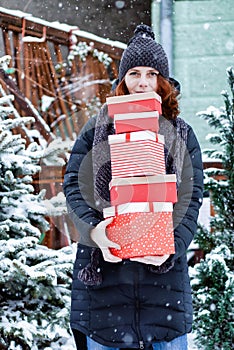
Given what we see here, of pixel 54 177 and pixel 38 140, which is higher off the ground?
pixel 38 140

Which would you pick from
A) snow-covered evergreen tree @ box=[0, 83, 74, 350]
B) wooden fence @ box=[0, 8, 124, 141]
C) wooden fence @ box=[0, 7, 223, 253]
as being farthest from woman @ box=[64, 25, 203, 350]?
wooden fence @ box=[0, 8, 124, 141]

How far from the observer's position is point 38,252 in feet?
10.7

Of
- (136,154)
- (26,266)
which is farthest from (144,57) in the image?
(26,266)

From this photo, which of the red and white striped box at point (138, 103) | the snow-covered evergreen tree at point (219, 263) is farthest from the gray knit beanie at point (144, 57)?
the snow-covered evergreen tree at point (219, 263)

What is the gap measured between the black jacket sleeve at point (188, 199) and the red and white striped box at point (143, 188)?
5.7 inches

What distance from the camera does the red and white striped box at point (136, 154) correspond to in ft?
6.37

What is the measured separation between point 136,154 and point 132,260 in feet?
1.14

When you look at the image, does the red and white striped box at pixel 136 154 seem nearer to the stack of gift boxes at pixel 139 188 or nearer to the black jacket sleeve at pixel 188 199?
the stack of gift boxes at pixel 139 188

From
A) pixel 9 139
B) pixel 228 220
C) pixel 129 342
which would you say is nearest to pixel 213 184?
pixel 228 220

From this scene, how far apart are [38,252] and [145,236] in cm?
144

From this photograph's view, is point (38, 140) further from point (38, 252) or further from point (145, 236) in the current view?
point (145, 236)

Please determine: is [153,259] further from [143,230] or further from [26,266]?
[26,266]

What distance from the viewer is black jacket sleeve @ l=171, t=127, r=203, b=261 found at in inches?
80.8

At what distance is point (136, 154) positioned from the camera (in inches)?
76.4
